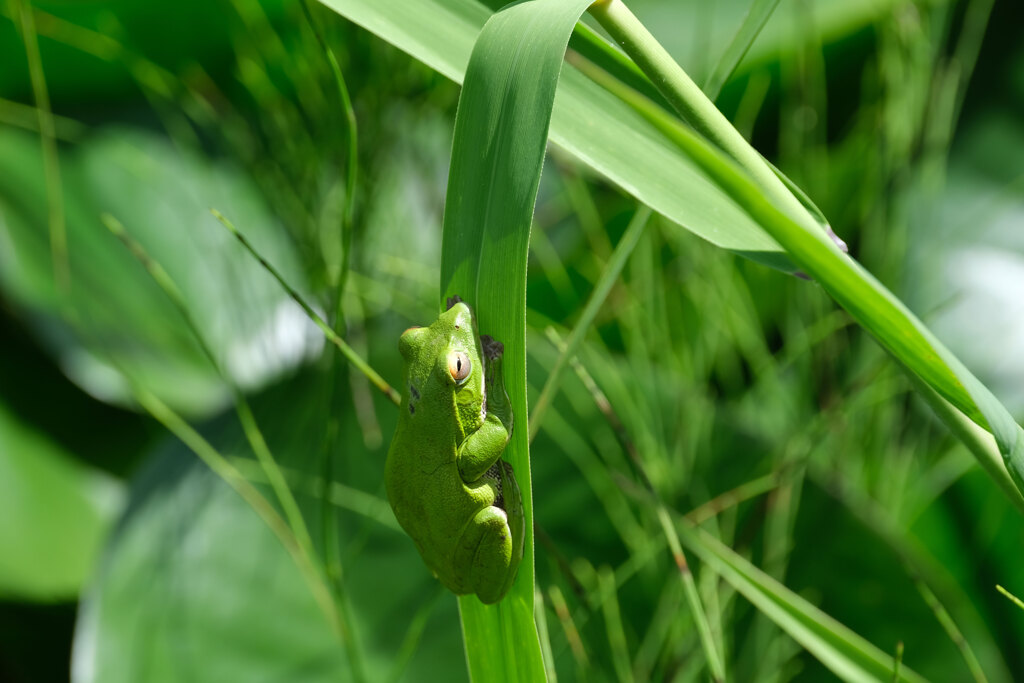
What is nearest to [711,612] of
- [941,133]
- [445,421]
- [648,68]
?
[445,421]

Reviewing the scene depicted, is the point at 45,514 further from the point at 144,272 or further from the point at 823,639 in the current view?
the point at 823,639

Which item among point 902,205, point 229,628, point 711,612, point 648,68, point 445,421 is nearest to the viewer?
point 648,68

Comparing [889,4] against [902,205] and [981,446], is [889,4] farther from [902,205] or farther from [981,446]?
[981,446]

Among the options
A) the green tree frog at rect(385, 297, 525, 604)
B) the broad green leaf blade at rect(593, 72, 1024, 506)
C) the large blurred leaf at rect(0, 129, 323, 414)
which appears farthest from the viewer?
the large blurred leaf at rect(0, 129, 323, 414)

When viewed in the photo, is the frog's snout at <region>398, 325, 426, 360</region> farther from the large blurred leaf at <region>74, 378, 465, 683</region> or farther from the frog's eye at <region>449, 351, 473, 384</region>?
the large blurred leaf at <region>74, 378, 465, 683</region>

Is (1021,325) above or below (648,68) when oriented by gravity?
above

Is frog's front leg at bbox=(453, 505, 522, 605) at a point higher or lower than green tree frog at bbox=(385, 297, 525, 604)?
lower

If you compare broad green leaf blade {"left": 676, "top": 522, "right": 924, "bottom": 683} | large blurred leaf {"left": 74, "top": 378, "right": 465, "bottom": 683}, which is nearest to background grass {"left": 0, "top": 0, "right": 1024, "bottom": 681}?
large blurred leaf {"left": 74, "top": 378, "right": 465, "bottom": 683}
